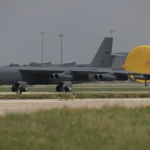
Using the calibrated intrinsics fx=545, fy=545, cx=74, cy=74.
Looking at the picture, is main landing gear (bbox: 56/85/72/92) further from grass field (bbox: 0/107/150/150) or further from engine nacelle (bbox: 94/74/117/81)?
grass field (bbox: 0/107/150/150)

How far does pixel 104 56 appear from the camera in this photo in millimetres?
69000

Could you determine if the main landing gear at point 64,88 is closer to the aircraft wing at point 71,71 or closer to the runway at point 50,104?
the aircraft wing at point 71,71

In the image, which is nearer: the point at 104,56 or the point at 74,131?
the point at 74,131

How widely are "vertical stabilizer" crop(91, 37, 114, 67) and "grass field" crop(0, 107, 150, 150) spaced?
46.3 meters

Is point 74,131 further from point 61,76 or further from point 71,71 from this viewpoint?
point 71,71

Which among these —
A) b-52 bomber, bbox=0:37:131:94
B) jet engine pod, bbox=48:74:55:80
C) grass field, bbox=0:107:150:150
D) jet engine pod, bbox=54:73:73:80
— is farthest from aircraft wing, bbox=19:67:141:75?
grass field, bbox=0:107:150:150

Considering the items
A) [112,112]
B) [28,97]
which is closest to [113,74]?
[28,97]

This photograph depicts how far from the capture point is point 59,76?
6000cm

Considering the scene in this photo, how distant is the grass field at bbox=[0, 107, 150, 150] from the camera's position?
1442cm

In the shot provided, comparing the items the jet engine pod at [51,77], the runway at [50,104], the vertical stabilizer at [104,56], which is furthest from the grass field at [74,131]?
the vertical stabilizer at [104,56]

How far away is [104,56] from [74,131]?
52328 mm

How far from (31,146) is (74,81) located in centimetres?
4955

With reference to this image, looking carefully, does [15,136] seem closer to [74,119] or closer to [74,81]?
[74,119]

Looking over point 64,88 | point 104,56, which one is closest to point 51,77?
point 64,88
